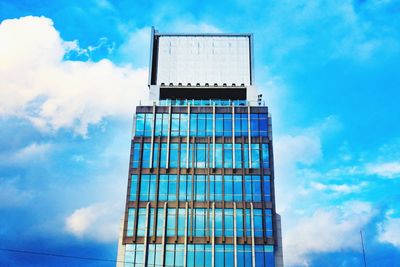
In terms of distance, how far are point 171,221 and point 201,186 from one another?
758 cm

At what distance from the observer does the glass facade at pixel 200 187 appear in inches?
2771

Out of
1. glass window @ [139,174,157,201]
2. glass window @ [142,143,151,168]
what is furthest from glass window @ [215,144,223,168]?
glass window @ [142,143,151,168]

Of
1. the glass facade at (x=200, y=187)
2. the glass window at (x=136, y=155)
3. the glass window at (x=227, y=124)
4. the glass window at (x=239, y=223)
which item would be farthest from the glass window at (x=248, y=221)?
the glass window at (x=136, y=155)

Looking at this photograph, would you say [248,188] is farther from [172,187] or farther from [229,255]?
[172,187]

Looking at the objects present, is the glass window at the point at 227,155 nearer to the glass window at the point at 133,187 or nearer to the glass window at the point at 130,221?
the glass window at the point at 133,187

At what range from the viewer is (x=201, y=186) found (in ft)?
245

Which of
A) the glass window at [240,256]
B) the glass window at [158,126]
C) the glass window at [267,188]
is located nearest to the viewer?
the glass window at [240,256]

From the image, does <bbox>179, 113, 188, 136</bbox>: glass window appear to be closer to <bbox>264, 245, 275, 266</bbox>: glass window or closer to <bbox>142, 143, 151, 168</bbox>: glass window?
<bbox>142, 143, 151, 168</bbox>: glass window

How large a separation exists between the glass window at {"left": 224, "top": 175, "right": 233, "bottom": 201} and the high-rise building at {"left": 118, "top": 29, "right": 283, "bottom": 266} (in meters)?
0.16

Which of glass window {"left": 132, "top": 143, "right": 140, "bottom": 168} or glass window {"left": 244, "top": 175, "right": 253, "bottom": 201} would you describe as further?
glass window {"left": 132, "top": 143, "right": 140, "bottom": 168}

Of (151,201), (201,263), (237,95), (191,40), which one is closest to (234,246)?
(201,263)

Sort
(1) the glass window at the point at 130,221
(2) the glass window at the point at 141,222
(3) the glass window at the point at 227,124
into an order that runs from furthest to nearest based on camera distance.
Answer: (3) the glass window at the point at 227,124, (1) the glass window at the point at 130,221, (2) the glass window at the point at 141,222

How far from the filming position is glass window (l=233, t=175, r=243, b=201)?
7400 cm

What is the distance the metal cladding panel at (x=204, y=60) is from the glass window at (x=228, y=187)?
21.7 metres
